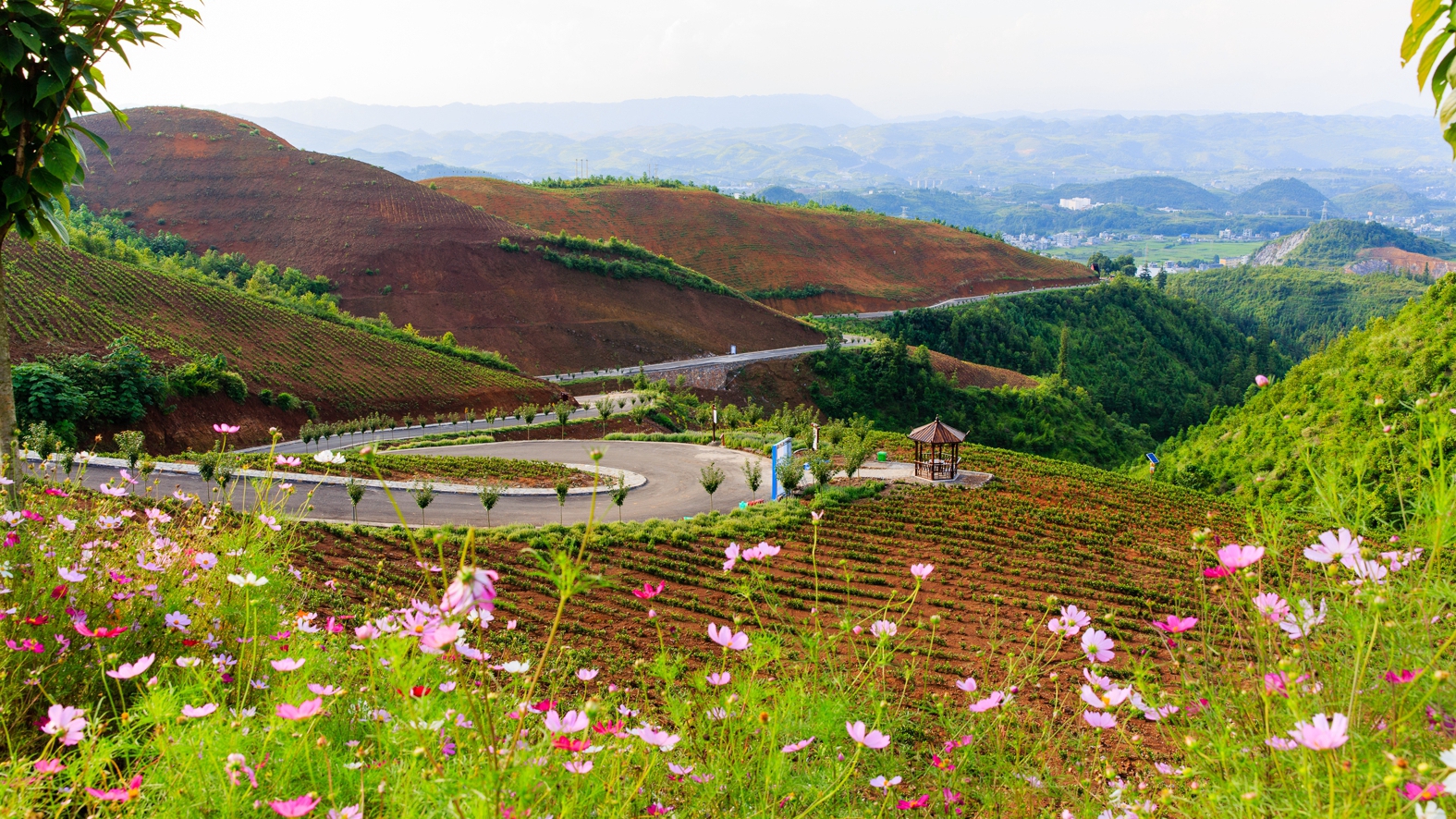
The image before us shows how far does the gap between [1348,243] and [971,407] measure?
161 metres

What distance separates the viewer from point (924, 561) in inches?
559

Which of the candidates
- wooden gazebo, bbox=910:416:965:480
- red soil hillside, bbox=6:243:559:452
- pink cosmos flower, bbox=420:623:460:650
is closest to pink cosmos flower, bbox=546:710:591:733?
pink cosmos flower, bbox=420:623:460:650

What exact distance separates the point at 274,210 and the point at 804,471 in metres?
56.5

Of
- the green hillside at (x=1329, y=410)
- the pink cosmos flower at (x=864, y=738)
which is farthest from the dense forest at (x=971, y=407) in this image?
the pink cosmos flower at (x=864, y=738)

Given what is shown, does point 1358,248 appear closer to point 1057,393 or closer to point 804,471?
point 1057,393

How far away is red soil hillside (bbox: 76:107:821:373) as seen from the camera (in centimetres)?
5128

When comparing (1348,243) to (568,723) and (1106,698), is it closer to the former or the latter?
(1106,698)

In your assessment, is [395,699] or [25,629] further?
[25,629]

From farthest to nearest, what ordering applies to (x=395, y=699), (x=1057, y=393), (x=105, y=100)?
(x=1057, y=393), (x=105, y=100), (x=395, y=699)

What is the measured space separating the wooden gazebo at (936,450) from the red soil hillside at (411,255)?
30.8 meters

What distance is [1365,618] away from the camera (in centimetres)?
211

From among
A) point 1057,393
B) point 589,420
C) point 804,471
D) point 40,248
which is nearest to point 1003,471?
point 804,471

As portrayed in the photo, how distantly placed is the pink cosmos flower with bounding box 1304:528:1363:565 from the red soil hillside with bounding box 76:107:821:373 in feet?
155

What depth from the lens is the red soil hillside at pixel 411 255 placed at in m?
51.3
